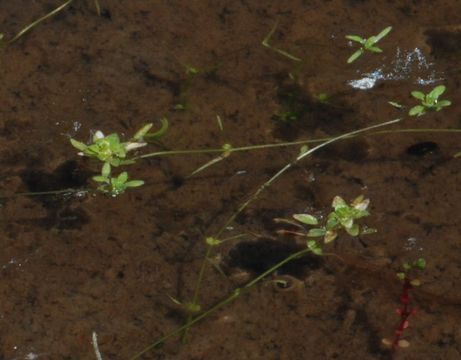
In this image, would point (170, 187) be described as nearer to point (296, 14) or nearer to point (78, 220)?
point (78, 220)

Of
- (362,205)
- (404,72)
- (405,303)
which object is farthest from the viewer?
(404,72)

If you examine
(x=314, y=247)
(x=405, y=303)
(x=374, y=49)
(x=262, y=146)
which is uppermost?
(x=374, y=49)

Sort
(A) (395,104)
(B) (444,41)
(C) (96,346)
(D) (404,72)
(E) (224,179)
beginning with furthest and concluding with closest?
(B) (444,41) → (D) (404,72) → (A) (395,104) → (E) (224,179) → (C) (96,346)

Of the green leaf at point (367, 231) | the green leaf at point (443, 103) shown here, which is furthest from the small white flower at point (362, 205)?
the green leaf at point (443, 103)

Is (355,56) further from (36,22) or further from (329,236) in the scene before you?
(36,22)

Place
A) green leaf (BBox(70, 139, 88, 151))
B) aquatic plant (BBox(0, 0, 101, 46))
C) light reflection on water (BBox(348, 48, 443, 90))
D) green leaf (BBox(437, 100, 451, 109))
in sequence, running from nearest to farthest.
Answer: green leaf (BBox(70, 139, 88, 151))
green leaf (BBox(437, 100, 451, 109))
light reflection on water (BBox(348, 48, 443, 90))
aquatic plant (BBox(0, 0, 101, 46))

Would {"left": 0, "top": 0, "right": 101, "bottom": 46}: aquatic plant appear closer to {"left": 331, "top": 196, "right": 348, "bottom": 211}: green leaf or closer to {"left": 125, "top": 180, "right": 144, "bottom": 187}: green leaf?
{"left": 125, "top": 180, "right": 144, "bottom": 187}: green leaf

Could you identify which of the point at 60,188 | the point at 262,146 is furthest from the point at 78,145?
the point at 262,146

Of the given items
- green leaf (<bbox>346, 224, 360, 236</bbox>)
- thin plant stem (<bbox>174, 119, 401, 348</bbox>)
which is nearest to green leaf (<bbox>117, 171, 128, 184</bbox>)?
thin plant stem (<bbox>174, 119, 401, 348</bbox>)
